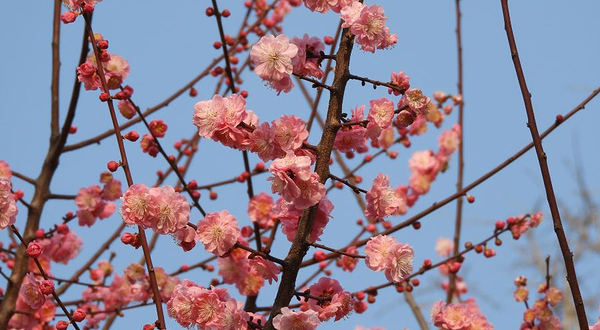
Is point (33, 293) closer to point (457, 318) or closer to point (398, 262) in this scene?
point (398, 262)

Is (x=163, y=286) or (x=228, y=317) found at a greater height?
(x=163, y=286)

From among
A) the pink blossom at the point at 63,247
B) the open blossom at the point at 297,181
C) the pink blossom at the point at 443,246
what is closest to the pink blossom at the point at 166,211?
the open blossom at the point at 297,181

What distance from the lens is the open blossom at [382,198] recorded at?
2166 millimetres

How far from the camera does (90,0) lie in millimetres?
2457

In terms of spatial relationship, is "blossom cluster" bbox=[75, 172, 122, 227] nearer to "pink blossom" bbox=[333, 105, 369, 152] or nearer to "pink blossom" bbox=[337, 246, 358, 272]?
"pink blossom" bbox=[337, 246, 358, 272]

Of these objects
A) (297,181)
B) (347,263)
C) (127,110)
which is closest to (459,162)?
(347,263)

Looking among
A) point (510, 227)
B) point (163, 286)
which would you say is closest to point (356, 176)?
point (510, 227)

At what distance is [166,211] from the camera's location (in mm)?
2105

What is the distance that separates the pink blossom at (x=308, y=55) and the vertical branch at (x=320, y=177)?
0.08 meters

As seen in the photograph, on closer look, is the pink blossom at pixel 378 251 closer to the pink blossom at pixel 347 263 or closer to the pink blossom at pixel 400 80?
the pink blossom at pixel 400 80

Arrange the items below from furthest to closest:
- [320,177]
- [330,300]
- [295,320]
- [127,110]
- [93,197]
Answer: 1. [93,197]
2. [127,110]
3. [330,300]
4. [320,177]
5. [295,320]

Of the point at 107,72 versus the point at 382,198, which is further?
the point at 107,72

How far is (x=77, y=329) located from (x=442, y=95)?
3027 millimetres

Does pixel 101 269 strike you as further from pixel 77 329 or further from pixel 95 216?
pixel 77 329
